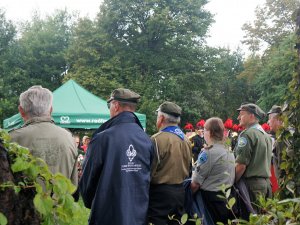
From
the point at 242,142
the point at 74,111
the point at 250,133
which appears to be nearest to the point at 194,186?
the point at 242,142

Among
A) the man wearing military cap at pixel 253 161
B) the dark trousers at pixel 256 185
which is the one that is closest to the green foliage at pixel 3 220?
the man wearing military cap at pixel 253 161

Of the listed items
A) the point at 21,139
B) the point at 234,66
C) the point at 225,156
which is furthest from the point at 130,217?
the point at 234,66

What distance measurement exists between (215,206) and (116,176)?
144 cm

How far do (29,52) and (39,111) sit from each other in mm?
36218

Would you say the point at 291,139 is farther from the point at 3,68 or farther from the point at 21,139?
the point at 3,68

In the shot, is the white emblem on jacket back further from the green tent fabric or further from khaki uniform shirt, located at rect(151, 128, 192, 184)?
the green tent fabric

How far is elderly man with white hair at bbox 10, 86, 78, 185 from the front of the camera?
3475mm

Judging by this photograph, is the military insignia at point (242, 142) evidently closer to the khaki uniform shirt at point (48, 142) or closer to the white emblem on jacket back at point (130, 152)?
the white emblem on jacket back at point (130, 152)

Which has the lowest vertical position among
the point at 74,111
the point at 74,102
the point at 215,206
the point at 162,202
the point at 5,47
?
the point at 215,206

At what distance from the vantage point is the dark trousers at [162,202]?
13.3 ft

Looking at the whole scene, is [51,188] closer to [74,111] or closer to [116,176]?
[116,176]

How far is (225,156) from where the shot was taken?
175 inches

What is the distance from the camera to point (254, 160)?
4.86 m

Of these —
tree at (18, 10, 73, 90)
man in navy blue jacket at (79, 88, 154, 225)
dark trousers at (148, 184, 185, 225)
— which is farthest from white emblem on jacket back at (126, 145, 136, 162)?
tree at (18, 10, 73, 90)
